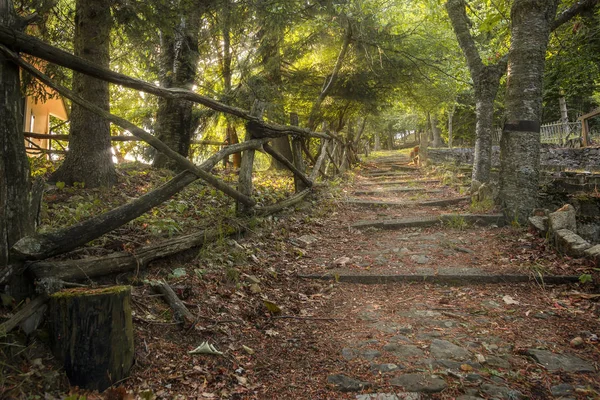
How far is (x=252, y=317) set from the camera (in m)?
3.01

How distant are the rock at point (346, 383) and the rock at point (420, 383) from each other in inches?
7.3

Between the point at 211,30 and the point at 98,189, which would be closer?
the point at 98,189

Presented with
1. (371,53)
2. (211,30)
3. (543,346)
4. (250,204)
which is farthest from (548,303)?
(371,53)

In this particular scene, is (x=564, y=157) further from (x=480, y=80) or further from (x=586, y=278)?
(x=586, y=278)

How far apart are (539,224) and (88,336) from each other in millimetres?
4957

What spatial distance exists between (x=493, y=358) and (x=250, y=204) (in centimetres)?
316

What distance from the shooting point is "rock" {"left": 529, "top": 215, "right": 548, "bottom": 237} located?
4551 millimetres

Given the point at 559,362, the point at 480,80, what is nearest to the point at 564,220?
the point at 559,362

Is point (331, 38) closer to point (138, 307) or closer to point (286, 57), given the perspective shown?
point (286, 57)

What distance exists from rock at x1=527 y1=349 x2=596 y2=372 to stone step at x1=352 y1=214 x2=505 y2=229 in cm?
345

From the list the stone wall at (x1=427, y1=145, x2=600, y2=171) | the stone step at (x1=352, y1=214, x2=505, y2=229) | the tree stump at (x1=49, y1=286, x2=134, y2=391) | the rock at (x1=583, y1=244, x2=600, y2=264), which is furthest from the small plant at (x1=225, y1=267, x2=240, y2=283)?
the stone wall at (x1=427, y1=145, x2=600, y2=171)

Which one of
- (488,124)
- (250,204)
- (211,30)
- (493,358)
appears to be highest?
(211,30)

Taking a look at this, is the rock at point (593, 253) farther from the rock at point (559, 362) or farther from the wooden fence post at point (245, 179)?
the wooden fence post at point (245, 179)

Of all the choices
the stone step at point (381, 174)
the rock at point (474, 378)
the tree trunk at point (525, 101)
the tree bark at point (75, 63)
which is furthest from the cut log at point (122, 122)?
the stone step at point (381, 174)
